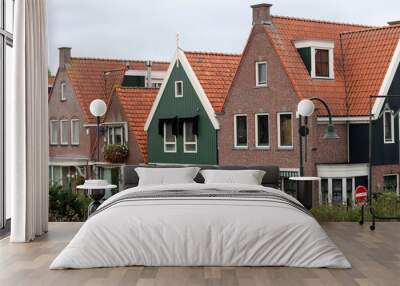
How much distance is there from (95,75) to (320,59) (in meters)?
2.64

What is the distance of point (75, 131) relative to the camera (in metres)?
8.91

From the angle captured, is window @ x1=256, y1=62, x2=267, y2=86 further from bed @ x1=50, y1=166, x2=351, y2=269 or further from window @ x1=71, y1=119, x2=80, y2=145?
bed @ x1=50, y1=166, x2=351, y2=269

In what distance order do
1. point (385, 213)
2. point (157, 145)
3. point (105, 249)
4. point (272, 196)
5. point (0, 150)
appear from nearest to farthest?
1. point (105, 249)
2. point (272, 196)
3. point (0, 150)
4. point (385, 213)
5. point (157, 145)

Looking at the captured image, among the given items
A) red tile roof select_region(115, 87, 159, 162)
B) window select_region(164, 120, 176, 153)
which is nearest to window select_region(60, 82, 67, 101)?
red tile roof select_region(115, 87, 159, 162)

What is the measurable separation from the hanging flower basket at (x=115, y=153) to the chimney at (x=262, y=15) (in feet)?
7.04

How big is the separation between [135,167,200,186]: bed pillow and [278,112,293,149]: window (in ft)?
4.38

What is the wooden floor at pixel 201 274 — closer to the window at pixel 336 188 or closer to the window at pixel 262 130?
the window at pixel 336 188

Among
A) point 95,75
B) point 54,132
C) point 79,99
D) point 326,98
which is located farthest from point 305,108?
point 54,132

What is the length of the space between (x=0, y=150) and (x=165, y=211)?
2.40 m

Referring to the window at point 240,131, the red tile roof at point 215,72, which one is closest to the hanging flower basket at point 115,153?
the red tile roof at point 215,72

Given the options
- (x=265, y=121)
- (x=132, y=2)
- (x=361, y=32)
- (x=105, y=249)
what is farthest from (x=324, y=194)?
(x=105, y=249)

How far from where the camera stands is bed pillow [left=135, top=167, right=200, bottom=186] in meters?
7.23

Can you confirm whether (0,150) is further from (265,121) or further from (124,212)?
(265,121)

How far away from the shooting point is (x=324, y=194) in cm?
825
